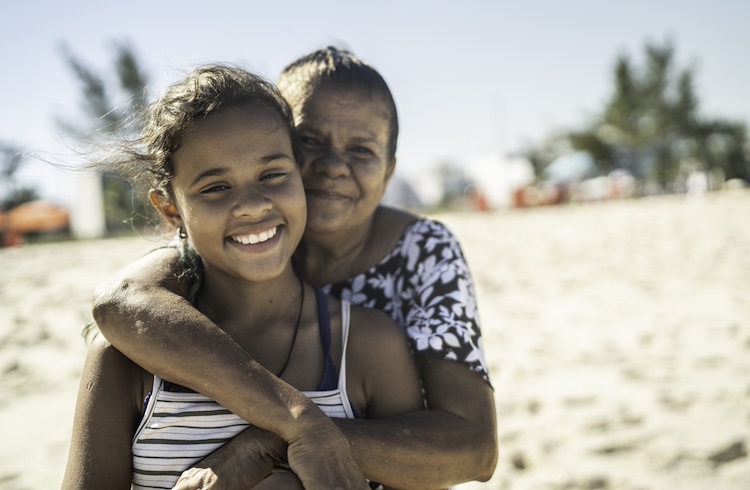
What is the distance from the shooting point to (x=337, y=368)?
1708 millimetres

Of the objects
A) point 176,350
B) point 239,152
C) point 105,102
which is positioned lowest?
point 176,350

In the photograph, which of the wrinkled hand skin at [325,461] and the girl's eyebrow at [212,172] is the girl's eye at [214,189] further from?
the wrinkled hand skin at [325,461]

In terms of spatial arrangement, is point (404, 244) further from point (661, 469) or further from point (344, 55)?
point (661, 469)

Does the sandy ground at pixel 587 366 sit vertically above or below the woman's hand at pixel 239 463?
below

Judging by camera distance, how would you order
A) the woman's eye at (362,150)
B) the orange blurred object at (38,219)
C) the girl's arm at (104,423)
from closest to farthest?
the girl's arm at (104,423) < the woman's eye at (362,150) < the orange blurred object at (38,219)

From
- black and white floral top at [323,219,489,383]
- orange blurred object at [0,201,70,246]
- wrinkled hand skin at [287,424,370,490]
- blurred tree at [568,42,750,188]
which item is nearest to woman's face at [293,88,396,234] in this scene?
black and white floral top at [323,219,489,383]

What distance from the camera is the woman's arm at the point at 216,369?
1425 millimetres

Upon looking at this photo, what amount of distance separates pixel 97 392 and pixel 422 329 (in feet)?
3.17

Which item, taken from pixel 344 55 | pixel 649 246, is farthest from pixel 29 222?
pixel 344 55

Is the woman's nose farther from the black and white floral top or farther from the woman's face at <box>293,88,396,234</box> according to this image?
the black and white floral top

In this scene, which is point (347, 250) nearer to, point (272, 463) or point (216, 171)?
point (216, 171)

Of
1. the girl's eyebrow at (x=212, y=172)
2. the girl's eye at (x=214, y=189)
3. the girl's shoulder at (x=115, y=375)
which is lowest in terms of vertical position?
the girl's shoulder at (x=115, y=375)

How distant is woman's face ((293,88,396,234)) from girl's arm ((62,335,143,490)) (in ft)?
2.82

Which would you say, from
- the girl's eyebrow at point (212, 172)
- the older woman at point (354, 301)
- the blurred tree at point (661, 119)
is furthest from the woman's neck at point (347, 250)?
the blurred tree at point (661, 119)
